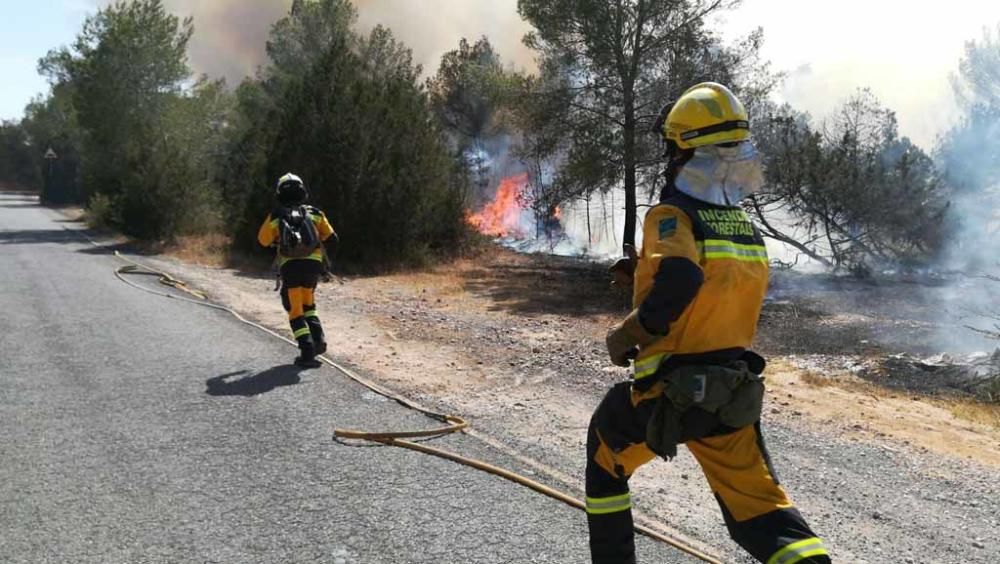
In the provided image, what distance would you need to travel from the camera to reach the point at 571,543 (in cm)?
352

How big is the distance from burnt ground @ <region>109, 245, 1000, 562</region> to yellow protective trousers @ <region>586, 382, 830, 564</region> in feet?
3.27

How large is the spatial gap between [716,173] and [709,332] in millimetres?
504

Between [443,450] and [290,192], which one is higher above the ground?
[290,192]

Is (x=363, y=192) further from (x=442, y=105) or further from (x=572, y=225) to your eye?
(x=442, y=105)

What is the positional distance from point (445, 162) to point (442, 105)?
1645 centimetres

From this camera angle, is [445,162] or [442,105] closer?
[445,162]

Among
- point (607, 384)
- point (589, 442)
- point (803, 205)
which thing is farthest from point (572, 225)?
point (589, 442)

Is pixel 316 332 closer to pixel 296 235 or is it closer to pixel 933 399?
pixel 296 235

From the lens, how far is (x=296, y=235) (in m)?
7.08

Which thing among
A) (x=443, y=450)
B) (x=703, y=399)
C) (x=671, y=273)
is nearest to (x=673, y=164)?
(x=671, y=273)

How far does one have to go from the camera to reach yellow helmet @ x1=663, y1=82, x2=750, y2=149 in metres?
2.57

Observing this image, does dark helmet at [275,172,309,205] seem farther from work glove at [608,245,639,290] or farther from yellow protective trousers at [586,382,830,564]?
yellow protective trousers at [586,382,830,564]

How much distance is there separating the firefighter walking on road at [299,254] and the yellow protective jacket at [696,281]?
499 centimetres

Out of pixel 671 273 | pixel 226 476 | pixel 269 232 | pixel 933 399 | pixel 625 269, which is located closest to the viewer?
pixel 671 273
